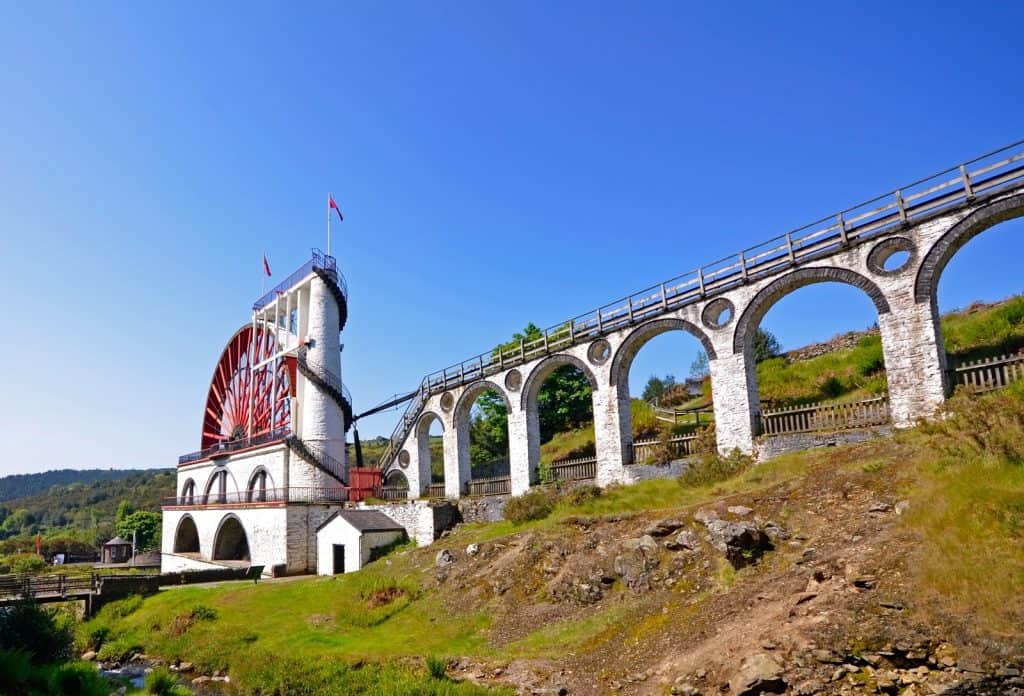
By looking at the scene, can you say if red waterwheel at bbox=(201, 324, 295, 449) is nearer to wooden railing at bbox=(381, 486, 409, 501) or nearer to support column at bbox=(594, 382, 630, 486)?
wooden railing at bbox=(381, 486, 409, 501)

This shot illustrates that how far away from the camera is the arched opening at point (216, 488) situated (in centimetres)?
4133

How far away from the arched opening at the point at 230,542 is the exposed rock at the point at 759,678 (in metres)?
32.2

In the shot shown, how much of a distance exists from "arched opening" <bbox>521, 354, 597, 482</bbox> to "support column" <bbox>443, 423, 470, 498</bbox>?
3656mm

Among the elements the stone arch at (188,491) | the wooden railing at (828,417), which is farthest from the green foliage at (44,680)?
the stone arch at (188,491)

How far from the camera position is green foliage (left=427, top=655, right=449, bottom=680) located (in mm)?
13486

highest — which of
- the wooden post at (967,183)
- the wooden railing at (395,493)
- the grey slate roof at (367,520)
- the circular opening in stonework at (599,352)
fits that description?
the wooden post at (967,183)

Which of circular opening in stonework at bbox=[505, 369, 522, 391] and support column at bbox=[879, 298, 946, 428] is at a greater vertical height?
circular opening in stonework at bbox=[505, 369, 522, 391]

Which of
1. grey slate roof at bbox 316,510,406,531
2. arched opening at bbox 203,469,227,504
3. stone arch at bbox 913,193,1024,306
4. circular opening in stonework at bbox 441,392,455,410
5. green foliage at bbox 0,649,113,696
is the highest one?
stone arch at bbox 913,193,1024,306

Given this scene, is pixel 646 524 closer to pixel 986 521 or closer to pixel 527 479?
pixel 986 521

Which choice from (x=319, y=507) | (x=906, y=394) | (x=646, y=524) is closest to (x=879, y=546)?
(x=646, y=524)

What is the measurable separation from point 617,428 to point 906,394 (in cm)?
967

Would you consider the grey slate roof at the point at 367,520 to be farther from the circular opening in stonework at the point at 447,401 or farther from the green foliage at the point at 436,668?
the green foliage at the point at 436,668

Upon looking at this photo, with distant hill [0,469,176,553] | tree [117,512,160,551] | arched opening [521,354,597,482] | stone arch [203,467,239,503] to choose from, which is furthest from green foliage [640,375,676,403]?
distant hill [0,469,176,553]

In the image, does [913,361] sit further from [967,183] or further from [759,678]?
[759,678]
